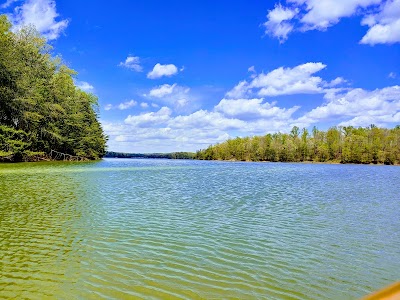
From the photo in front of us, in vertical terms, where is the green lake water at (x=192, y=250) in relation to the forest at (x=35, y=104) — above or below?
below

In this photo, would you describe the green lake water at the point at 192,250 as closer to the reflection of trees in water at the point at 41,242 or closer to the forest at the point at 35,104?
the reflection of trees in water at the point at 41,242

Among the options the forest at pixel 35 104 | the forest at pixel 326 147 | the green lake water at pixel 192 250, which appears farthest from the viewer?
the forest at pixel 326 147

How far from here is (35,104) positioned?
161 ft

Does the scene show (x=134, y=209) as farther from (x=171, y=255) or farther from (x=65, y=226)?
(x=171, y=255)

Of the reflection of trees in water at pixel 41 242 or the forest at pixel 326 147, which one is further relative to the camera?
the forest at pixel 326 147

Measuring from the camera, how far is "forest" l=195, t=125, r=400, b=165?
12046cm

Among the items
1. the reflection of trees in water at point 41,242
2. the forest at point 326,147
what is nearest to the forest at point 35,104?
the reflection of trees in water at point 41,242

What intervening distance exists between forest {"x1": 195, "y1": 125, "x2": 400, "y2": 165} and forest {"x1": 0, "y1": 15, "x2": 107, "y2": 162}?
9416 centimetres

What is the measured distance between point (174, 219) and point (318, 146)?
134620mm

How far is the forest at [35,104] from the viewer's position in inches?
1751

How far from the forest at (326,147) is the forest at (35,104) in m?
94.2

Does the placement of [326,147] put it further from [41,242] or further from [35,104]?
[41,242]

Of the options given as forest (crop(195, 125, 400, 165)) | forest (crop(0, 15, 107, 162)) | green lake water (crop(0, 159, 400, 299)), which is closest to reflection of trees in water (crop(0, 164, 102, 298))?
green lake water (crop(0, 159, 400, 299))

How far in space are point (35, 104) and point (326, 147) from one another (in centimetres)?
11434
